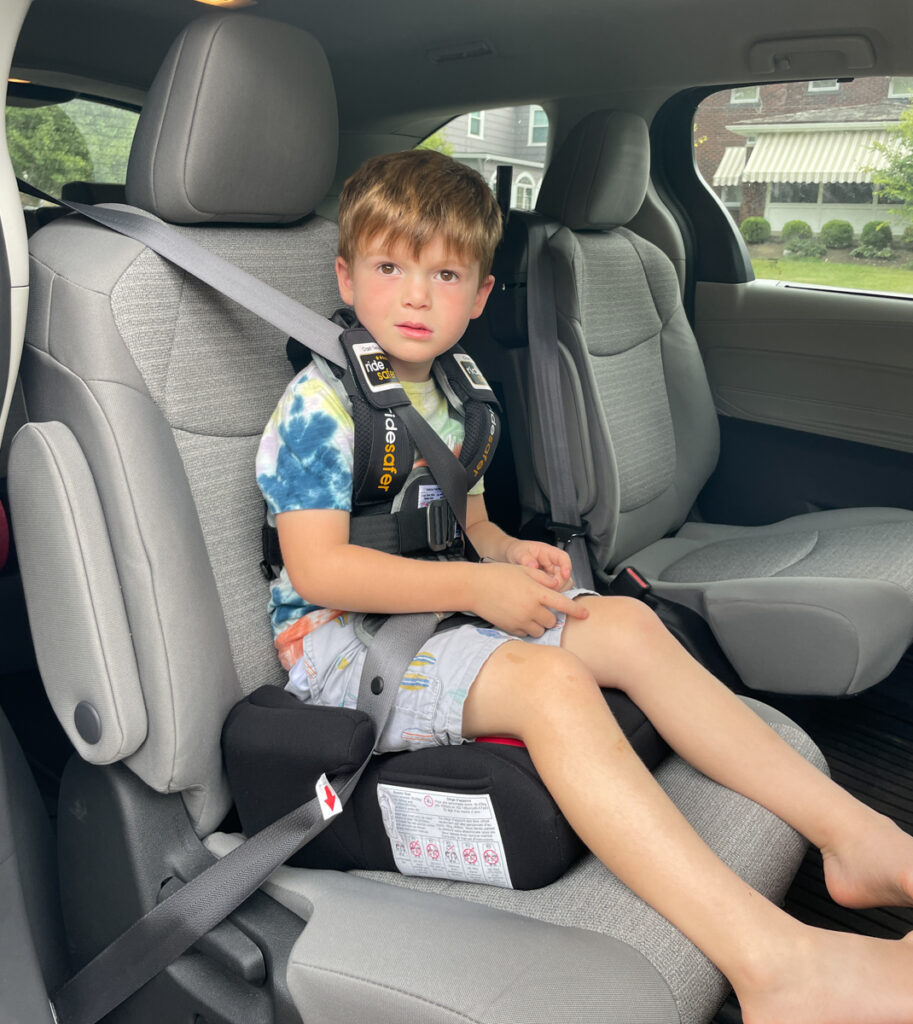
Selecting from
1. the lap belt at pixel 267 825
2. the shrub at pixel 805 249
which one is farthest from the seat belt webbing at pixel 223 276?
the shrub at pixel 805 249

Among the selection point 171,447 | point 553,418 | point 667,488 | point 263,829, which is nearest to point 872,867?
point 263,829

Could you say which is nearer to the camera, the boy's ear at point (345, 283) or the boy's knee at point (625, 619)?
the boy's knee at point (625, 619)

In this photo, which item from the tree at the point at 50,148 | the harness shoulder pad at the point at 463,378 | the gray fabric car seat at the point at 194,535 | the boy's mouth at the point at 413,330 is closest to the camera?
the gray fabric car seat at the point at 194,535

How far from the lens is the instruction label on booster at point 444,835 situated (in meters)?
1.10

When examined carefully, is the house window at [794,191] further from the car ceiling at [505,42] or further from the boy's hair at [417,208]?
the boy's hair at [417,208]

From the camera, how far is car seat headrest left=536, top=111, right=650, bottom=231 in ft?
7.19

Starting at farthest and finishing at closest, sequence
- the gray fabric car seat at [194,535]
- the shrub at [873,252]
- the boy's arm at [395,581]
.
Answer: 1. the shrub at [873,252]
2. the boy's arm at [395,581]
3. the gray fabric car seat at [194,535]

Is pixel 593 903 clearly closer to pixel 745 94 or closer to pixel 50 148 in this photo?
pixel 50 148

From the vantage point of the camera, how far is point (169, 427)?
50.3 inches

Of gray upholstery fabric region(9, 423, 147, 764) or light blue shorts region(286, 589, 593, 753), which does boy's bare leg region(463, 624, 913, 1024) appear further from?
gray upholstery fabric region(9, 423, 147, 764)

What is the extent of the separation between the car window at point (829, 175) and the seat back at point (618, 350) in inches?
11.8

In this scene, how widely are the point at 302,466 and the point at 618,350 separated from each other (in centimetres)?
115

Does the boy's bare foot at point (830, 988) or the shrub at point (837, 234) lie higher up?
the shrub at point (837, 234)

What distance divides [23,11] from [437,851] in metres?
1.08
